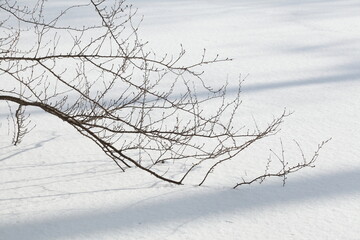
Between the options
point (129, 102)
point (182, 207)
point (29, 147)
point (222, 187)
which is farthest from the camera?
point (29, 147)

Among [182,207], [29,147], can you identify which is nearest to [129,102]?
[182,207]

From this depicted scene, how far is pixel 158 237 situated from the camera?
346cm

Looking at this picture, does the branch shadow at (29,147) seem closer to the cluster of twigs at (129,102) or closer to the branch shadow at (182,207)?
the cluster of twigs at (129,102)

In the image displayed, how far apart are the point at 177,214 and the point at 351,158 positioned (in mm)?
1567

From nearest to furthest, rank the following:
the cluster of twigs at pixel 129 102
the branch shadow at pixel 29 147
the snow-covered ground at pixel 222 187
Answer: the snow-covered ground at pixel 222 187 → the cluster of twigs at pixel 129 102 → the branch shadow at pixel 29 147

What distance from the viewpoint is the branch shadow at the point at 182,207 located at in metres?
3.58

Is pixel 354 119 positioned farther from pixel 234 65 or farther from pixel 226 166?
pixel 234 65

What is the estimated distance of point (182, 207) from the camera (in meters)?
3.85

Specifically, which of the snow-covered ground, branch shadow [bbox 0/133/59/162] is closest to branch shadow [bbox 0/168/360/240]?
the snow-covered ground

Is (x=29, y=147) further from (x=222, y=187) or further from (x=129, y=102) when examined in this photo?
(x=222, y=187)

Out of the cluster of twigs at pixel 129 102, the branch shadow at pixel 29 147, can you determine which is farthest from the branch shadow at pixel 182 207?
the branch shadow at pixel 29 147

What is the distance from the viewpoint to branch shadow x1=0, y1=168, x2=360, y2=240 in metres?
3.58

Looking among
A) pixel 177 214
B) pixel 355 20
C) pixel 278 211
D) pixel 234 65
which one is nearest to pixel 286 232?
pixel 278 211

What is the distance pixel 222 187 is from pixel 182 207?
0.40 metres
